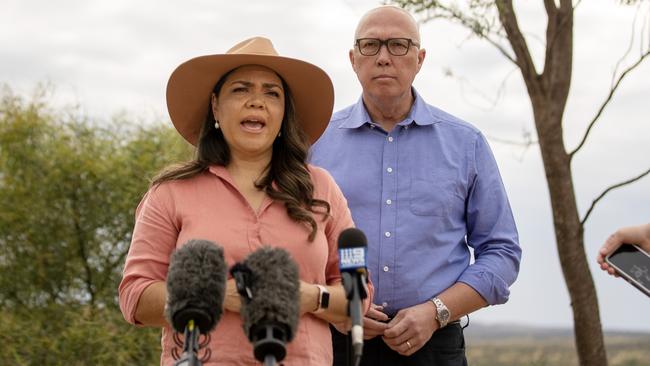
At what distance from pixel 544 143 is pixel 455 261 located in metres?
4.64

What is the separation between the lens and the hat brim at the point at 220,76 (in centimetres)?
416

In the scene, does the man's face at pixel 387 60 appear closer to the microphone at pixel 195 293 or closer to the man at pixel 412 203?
the man at pixel 412 203

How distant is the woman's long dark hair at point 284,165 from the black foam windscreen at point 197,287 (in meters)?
0.89

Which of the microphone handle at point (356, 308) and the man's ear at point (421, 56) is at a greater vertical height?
the man's ear at point (421, 56)

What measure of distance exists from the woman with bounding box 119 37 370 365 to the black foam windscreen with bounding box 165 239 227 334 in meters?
0.62

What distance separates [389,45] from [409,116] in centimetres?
42

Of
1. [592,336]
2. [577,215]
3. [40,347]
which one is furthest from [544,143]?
[40,347]

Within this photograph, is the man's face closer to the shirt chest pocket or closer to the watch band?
the shirt chest pocket

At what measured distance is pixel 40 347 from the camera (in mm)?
9445

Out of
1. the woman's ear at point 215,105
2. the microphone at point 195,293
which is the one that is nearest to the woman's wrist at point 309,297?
the microphone at point 195,293

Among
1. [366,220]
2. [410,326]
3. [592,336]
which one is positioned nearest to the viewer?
[410,326]

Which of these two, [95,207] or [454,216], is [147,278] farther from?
[95,207]

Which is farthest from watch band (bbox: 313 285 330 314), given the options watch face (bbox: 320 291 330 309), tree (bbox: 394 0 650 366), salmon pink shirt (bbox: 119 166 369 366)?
tree (bbox: 394 0 650 366)

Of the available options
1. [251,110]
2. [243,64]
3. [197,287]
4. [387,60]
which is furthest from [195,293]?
[387,60]
